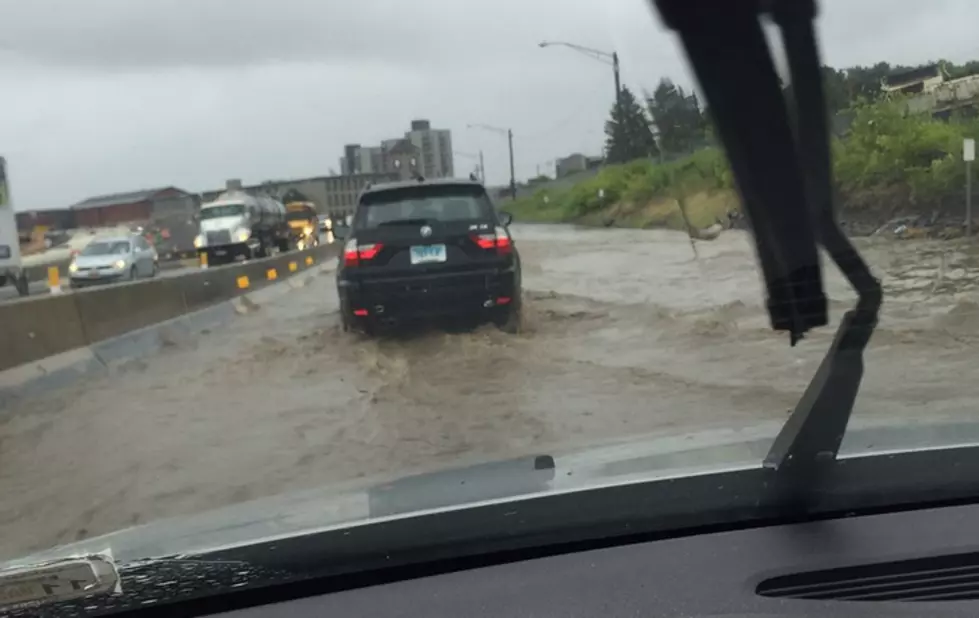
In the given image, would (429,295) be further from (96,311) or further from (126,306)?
(126,306)

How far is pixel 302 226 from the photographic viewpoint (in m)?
41.6

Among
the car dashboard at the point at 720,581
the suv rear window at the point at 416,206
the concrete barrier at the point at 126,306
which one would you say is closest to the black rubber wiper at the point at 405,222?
the suv rear window at the point at 416,206

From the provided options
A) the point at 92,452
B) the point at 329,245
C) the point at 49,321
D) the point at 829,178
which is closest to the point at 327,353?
the point at 49,321

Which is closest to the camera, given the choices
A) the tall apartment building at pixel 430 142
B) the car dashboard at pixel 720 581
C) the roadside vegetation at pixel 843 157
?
the car dashboard at pixel 720 581

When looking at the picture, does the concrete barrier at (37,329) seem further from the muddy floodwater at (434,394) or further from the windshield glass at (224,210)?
the windshield glass at (224,210)

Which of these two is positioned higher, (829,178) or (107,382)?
(829,178)

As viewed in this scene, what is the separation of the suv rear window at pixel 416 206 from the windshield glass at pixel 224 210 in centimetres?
2511

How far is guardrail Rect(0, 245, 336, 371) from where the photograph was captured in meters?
10.8

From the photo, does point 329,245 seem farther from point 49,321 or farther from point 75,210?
point 49,321

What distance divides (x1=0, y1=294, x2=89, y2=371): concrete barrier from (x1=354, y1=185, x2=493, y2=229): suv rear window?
10.4 ft

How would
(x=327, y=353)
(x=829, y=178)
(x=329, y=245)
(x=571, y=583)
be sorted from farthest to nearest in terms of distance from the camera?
(x=329, y=245), (x=327, y=353), (x=829, y=178), (x=571, y=583)

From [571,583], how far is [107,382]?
8.65m

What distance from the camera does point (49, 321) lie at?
37.8 ft

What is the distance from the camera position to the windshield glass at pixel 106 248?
27109mm
